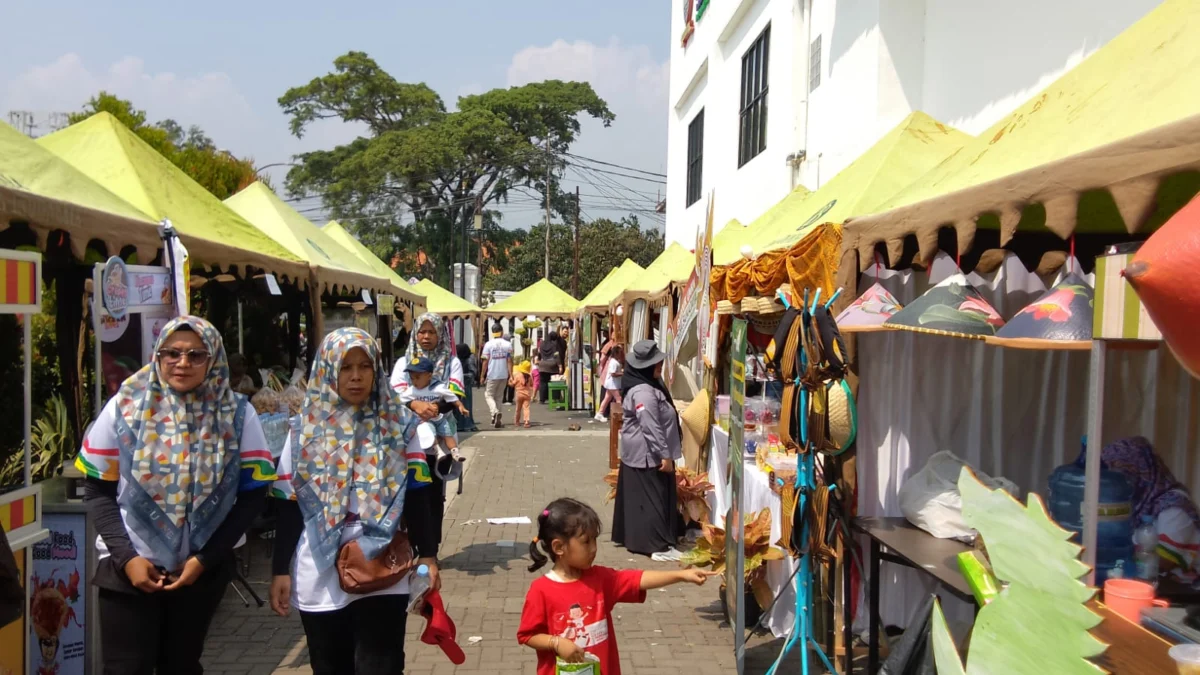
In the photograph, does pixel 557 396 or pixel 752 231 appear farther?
pixel 557 396

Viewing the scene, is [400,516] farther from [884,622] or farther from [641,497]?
[641,497]

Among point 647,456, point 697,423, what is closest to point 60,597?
point 647,456

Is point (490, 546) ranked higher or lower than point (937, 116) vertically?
lower

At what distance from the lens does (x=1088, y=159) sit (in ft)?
8.72

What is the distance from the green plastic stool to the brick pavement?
37.9 feet

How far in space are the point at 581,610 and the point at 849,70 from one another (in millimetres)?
6573

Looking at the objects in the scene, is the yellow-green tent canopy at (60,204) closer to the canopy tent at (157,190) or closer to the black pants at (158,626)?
the canopy tent at (157,190)

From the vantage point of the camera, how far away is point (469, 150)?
41125 millimetres

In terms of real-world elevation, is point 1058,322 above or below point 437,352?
above

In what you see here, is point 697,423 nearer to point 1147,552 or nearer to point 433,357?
point 433,357

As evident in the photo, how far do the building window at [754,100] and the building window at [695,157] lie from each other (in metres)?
3.50

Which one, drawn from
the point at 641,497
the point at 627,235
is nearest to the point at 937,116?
the point at 641,497

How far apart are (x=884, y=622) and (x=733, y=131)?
9.84 metres

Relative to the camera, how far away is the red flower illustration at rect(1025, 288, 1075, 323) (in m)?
3.27
